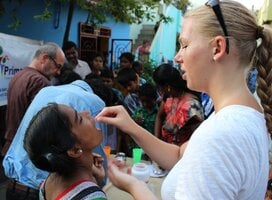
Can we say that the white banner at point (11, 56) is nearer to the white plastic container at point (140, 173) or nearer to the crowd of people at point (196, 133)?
the crowd of people at point (196, 133)

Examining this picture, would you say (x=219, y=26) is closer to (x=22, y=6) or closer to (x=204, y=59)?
(x=204, y=59)

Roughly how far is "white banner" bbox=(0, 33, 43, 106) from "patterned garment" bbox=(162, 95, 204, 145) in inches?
87.2

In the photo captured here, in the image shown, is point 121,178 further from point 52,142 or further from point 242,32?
point 242,32

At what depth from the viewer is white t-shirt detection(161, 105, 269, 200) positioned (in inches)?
34.0

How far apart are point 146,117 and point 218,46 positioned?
2955 millimetres

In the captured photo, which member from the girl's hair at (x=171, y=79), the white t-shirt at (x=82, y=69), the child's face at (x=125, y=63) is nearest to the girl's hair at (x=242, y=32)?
the girl's hair at (x=171, y=79)

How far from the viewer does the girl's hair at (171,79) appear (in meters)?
3.21

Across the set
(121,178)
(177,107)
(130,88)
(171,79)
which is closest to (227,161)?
(121,178)

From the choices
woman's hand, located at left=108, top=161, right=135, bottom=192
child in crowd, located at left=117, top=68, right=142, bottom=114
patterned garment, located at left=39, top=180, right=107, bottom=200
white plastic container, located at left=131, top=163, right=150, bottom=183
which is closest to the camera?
woman's hand, located at left=108, top=161, right=135, bottom=192

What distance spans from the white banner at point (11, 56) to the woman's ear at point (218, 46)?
145 inches

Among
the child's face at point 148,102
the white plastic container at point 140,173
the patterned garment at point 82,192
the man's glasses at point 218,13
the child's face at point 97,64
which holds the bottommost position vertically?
the white plastic container at point 140,173

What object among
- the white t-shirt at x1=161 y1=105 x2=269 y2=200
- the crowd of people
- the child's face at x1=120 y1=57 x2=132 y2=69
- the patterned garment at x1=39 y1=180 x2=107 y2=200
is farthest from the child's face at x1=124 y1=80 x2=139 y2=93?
the white t-shirt at x1=161 y1=105 x2=269 y2=200

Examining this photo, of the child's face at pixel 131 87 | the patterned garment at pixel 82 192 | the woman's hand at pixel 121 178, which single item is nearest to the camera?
the woman's hand at pixel 121 178

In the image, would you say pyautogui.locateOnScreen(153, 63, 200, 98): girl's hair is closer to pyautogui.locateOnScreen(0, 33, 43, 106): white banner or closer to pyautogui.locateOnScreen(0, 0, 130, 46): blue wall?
pyautogui.locateOnScreen(0, 33, 43, 106): white banner
